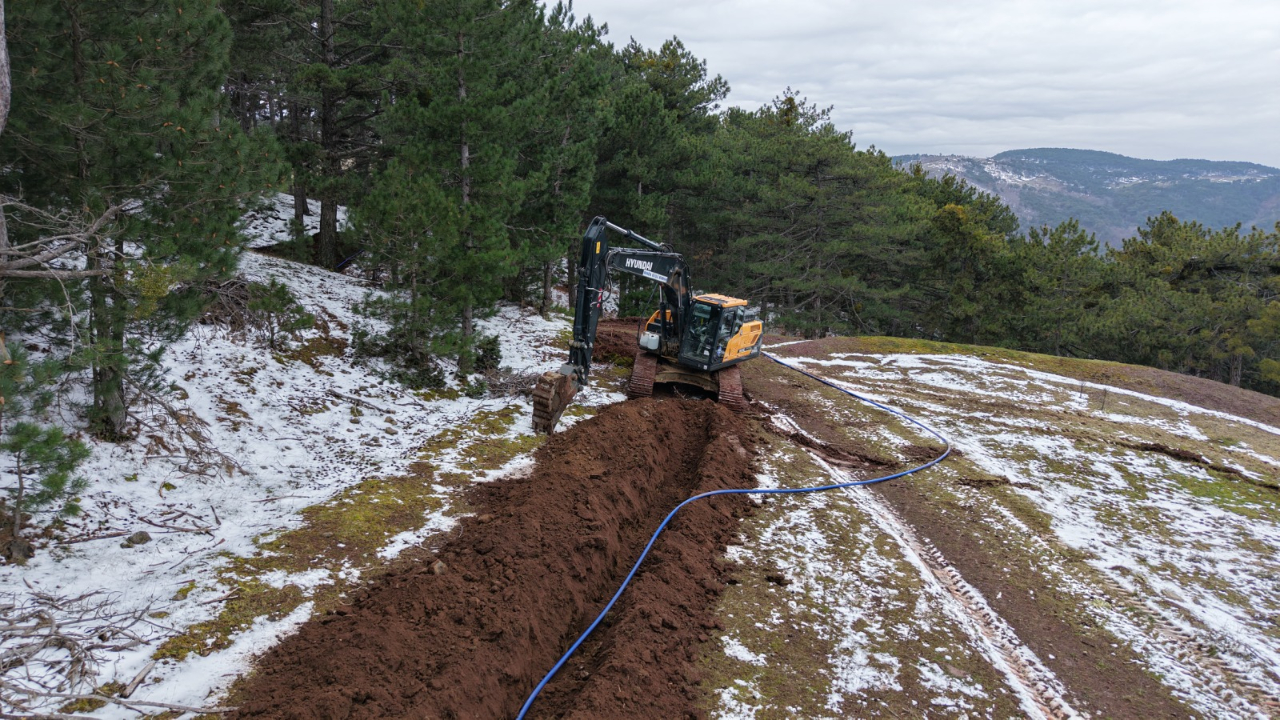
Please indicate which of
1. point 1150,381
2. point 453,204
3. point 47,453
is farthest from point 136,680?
point 1150,381

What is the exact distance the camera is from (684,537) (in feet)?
26.3

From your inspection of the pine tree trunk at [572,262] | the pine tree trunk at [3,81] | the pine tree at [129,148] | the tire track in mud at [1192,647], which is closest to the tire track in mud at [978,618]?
the tire track in mud at [1192,647]

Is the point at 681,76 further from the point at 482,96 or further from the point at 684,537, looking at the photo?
the point at 684,537

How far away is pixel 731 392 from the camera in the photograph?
13.8m

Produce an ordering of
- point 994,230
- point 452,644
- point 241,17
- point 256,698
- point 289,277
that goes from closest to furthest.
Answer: point 256,698 < point 452,644 < point 241,17 < point 289,277 < point 994,230

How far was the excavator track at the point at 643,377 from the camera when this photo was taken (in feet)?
45.1

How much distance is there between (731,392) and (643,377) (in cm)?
191

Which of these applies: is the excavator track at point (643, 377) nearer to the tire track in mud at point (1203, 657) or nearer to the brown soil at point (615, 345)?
the brown soil at point (615, 345)

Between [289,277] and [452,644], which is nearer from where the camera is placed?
[452,644]

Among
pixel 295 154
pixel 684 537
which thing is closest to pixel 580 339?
pixel 684 537

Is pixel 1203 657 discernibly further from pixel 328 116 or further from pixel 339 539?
pixel 328 116

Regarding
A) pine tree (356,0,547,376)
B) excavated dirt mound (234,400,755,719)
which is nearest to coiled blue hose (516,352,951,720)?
excavated dirt mound (234,400,755,719)

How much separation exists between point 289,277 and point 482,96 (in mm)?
6815

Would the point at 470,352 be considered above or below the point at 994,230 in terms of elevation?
below
